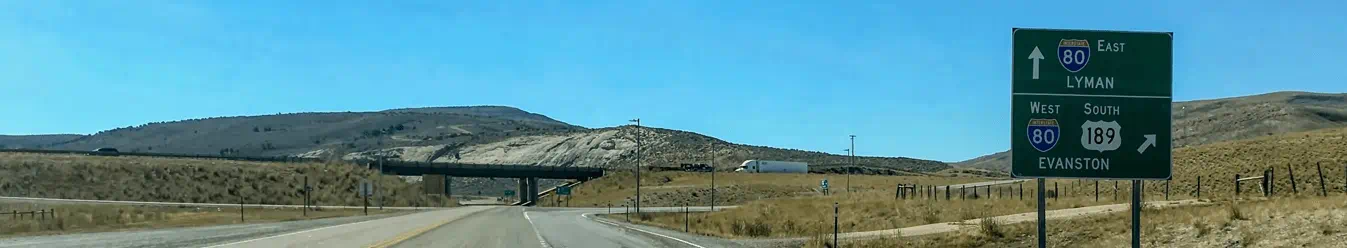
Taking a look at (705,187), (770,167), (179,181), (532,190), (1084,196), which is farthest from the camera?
(770,167)

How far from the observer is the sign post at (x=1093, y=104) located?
11781 millimetres

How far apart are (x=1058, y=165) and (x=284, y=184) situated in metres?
97.1

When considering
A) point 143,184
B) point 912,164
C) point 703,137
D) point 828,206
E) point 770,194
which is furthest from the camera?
point 703,137

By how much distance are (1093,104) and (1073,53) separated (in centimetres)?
61

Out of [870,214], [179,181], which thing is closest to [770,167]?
[179,181]

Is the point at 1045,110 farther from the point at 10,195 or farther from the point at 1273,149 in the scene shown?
the point at 10,195

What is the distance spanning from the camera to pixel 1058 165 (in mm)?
11938

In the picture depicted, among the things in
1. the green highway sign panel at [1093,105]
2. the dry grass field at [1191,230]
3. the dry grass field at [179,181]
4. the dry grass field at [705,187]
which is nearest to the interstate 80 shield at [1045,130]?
the green highway sign panel at [1093,105]

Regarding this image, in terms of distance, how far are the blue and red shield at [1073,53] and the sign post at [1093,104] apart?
0.03 feet

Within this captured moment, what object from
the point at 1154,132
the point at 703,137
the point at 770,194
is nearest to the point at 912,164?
the point at 703,137

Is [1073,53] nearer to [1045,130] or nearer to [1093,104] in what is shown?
[1093,104]

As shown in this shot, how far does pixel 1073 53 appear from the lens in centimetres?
1178

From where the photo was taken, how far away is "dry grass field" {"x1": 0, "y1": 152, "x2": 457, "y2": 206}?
88625 mm

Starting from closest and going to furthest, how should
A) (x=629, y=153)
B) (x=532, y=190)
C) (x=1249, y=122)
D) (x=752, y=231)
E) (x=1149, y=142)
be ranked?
1. (x=1149, y=142)
2. (x=752, y=231)
3. (x=532, y=190)
4. (x=1249, y=122)
5. (x=629, y=153)
